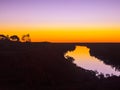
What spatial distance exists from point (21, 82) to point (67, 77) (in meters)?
6.45

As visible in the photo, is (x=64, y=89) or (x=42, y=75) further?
(x=42, y=75)

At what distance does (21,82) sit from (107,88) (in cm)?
676

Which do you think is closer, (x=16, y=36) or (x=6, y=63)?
(x=6, y=63)

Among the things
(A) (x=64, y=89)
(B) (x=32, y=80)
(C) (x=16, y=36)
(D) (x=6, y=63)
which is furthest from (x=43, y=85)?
(C) (x=16, y=36)

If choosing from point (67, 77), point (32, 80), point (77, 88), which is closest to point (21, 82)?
point (32, 80)

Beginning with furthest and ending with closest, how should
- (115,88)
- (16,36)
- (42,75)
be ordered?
(16,36)
(42,75)
(115,88)

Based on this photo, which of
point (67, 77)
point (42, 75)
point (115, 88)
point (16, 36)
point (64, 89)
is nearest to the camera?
point (64, 89)

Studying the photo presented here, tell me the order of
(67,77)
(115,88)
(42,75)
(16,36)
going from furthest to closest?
(16,36), (67,77), (42,75), (115,88)

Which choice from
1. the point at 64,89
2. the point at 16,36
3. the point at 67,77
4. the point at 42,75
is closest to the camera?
the point at 64,89

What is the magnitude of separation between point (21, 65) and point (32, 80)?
16.8ft

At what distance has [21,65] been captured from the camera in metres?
28.2

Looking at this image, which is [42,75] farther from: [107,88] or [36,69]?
[107,88]

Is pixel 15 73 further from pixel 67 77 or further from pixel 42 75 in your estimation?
pixel 67 77

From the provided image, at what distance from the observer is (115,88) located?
74.4ft
